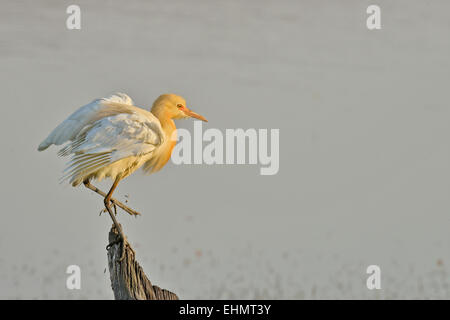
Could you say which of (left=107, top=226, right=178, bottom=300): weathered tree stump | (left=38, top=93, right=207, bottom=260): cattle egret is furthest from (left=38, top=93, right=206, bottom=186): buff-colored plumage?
(left=107, top=226, right=178, bottom=300): weathered tree stump

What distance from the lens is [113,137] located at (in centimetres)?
636

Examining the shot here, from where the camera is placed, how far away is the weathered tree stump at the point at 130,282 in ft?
19.0

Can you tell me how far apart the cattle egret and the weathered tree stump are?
0.21m

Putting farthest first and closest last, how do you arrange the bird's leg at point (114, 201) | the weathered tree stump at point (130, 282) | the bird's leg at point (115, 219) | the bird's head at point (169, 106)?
the bird's head at point (169, 106) < the bird's leg at point (114, 201) < the bird's leg at point (115, 219) < the weathered tree stump at point (130, 282)

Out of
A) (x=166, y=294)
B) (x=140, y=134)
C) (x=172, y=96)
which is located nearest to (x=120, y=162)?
(x=140, y=134)

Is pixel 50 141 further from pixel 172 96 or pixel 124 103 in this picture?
pixel 172 96

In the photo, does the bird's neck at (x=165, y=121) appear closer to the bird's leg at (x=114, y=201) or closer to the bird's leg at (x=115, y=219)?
the bird's leg at (x=115, y=219)

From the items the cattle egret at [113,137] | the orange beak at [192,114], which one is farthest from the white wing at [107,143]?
the orange beak at [192,114]

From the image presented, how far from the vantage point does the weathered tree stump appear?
5777mm

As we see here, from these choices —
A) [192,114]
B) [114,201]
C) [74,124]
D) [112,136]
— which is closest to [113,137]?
[112,136]

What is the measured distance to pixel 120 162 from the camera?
6.66 m

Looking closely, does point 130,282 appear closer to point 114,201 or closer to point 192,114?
point 114,201

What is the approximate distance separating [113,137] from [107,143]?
3.6 inches
